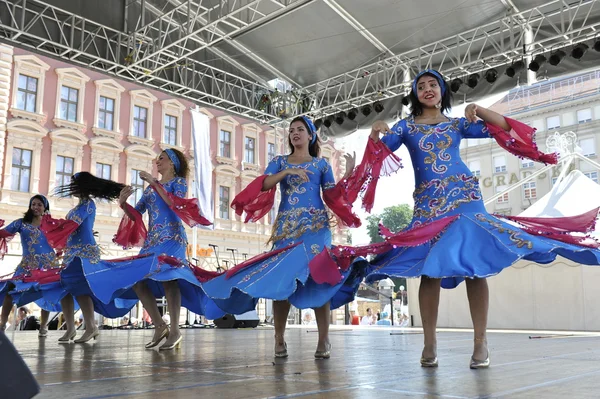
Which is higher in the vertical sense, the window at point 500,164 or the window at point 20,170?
the window at point 500,164

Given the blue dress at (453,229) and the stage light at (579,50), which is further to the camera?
the stage light at (579,50)

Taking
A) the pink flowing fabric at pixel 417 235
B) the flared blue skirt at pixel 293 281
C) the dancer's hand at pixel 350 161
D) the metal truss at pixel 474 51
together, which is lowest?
the flared blue skirt at pixel 293 281

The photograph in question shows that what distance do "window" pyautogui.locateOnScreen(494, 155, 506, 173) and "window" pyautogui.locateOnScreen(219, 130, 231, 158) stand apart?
65.5ft

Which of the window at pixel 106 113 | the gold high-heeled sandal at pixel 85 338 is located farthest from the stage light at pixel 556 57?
the window at pixel 106 113

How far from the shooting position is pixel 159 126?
69.5ft

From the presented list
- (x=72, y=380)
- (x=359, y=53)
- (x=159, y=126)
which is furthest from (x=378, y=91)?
(x=159, y=126)

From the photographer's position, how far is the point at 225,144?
23.3 meters

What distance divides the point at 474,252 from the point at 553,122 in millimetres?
34217

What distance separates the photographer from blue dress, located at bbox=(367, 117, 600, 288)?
2.62 metres

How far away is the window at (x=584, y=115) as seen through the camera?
1267 inches

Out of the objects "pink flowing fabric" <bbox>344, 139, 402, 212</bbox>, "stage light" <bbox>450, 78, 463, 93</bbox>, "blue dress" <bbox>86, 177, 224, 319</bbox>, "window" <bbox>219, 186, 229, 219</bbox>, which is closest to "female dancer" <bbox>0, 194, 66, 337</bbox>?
"blue dress" <bbox>86, 177, 224, 319</bbox>

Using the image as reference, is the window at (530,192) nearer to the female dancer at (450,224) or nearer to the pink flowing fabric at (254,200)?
the pink flowing fabric at (254,200)

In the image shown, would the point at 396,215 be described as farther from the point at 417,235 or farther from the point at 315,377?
the point at 315,377

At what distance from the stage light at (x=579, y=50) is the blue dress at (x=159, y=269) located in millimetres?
7443
